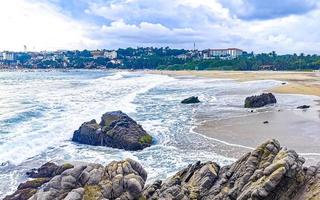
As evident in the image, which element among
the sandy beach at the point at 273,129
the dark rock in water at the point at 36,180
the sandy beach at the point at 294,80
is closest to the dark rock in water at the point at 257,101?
the sandy beach at the point at 273,129

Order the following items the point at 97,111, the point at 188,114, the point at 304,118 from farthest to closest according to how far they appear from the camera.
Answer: the point at 97,111, the point at 188,114, the point at 304,118

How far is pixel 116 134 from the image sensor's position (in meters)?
26.5

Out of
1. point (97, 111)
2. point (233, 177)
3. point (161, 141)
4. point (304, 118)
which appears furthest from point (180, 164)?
point (97, 111)

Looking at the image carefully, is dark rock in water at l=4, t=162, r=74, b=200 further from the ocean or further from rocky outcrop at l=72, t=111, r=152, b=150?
rocky outcrop at l=72, t=111, r=152, b=150

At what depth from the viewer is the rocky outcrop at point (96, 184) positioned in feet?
41.9

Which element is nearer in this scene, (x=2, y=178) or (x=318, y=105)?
(x=2, y=178)

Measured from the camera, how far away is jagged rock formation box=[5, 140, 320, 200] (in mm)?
11594

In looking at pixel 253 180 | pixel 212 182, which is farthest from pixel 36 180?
pixel 253 180

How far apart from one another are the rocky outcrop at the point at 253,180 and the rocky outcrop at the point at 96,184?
0.70 meters

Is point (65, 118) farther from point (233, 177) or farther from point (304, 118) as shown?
point (233, 177)

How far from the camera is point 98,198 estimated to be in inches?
493

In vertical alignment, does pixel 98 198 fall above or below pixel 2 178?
above

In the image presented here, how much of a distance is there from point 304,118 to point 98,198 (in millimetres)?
24717

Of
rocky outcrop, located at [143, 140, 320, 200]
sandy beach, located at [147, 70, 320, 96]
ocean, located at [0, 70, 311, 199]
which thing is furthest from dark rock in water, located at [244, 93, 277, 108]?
rocky outcrop, located at [143, 140, 320, 200]
